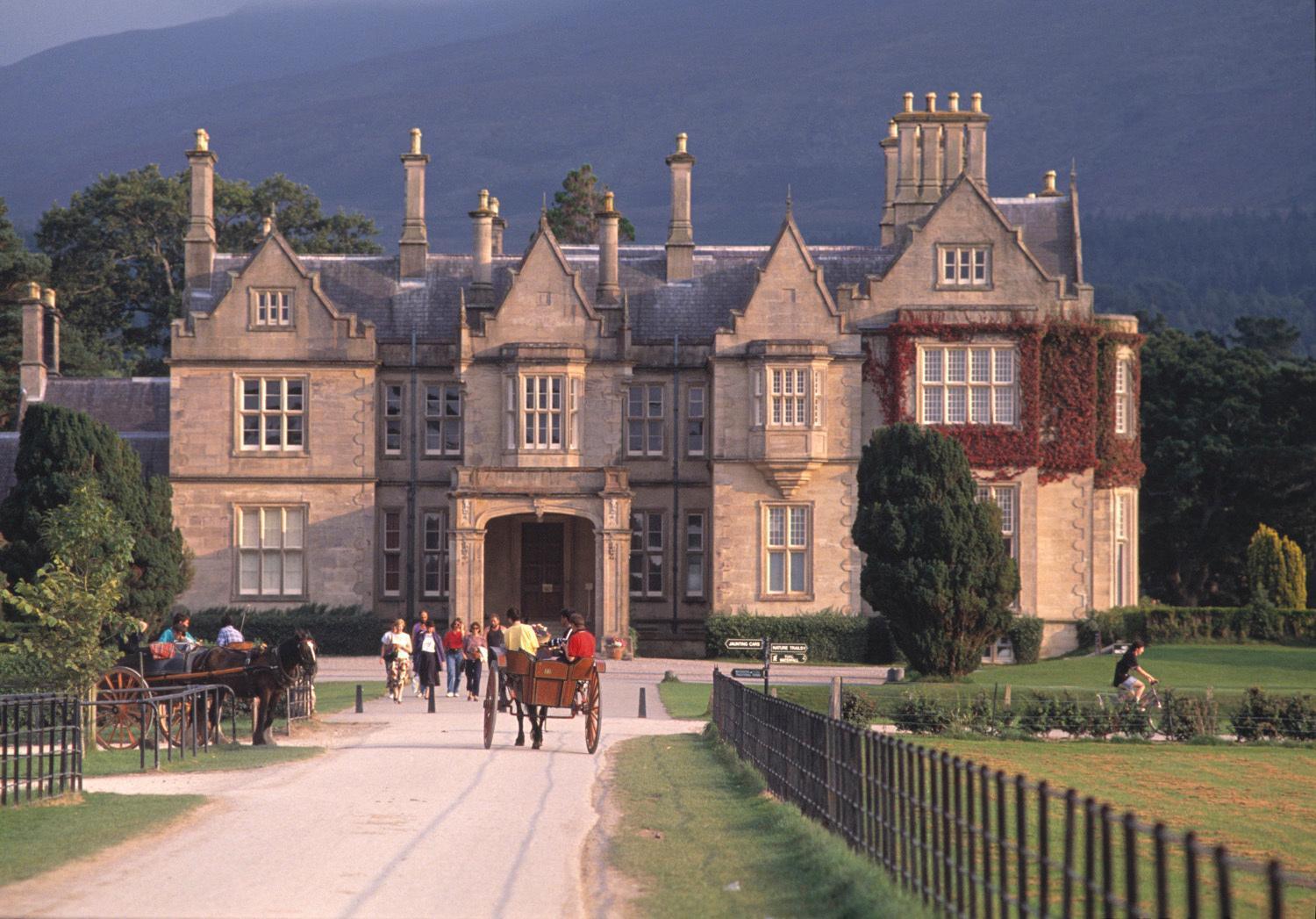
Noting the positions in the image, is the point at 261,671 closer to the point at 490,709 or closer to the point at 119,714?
the point at 119,714

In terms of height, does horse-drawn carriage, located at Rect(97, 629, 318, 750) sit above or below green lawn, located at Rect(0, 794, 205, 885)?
above

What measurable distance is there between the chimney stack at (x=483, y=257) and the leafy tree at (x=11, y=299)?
21718mm

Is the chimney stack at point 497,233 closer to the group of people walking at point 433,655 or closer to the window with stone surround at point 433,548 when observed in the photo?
the window with stone surround at point 433,548

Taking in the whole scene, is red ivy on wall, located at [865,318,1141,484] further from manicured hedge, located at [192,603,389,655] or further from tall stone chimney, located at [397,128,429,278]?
manicured hedge, located at [192,603,389,655]

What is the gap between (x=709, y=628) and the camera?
2034 inches

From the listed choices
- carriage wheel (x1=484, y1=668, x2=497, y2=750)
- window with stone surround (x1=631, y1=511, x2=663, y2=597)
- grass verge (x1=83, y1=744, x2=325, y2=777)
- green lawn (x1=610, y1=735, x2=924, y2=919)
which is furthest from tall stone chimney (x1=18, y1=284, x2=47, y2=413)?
green lawn (x1=610, y1=735, x2=924, y2=919)

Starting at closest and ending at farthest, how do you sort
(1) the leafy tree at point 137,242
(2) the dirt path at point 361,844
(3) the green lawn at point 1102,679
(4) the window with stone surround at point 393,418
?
(2) the dirt path at point 361,844
(3) the green lawn at point 1102,679
(4) the window with stone surround at point 393,418
(1) the leafy tree at point 137,242

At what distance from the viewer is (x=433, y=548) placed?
54812mm

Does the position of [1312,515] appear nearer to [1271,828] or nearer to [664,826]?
[1271,828]

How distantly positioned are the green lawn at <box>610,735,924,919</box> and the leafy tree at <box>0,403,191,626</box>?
24.5 m

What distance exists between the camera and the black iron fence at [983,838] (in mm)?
10086

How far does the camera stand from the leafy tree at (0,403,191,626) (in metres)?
44.1

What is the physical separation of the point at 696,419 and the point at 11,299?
1242 inches

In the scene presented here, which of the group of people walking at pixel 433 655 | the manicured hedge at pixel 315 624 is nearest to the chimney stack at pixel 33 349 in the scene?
the manicured hedge at pixel 315 624
